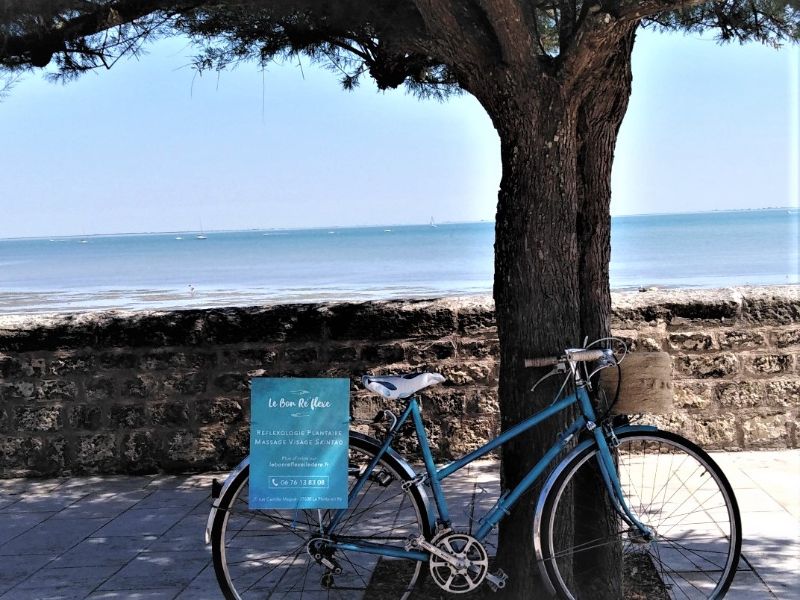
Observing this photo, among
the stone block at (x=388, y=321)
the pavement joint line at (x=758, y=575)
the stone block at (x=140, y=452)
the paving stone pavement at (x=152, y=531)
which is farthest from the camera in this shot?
the stone block at (x=140, y=452)

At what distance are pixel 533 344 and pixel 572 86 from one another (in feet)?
2.88

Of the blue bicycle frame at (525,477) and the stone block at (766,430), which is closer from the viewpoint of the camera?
the blue bicycle frame at (525,477)

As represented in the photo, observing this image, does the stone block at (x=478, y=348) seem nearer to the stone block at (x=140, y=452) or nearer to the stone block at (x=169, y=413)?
the stone block at (x=169, y=413)

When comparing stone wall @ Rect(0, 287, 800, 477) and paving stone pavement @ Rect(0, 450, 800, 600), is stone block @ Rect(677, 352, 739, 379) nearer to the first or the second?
stone wall @ Rect(0, 287, 800, 477)

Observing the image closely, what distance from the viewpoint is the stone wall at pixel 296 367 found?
534 centimetres

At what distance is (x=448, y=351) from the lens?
5359 mm

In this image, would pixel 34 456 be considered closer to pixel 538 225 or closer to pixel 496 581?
pixel 496 581

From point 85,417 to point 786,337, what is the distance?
13.4ft

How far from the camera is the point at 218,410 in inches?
212

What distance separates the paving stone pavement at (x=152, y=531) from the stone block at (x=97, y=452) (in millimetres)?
86

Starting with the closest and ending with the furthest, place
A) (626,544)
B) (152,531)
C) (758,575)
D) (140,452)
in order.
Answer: (626,544) → (758,575) → (152,531) → (140,452)

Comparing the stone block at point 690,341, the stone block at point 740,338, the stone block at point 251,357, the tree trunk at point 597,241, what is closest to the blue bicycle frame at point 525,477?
the tree trunk at point 597,241

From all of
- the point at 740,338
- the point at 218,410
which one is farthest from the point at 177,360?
the point at 740,338

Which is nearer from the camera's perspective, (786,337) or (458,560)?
(458,560)
